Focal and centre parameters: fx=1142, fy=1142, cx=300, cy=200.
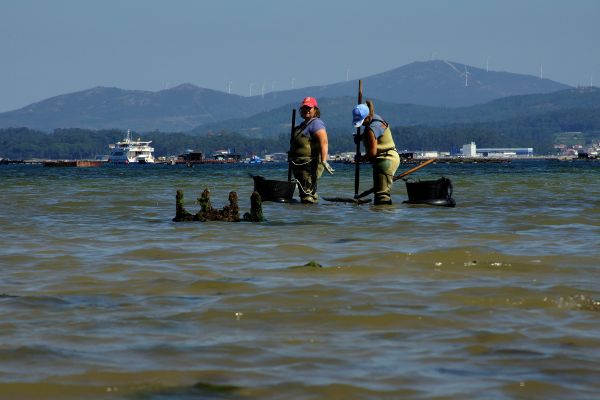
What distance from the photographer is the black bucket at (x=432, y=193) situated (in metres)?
23.5

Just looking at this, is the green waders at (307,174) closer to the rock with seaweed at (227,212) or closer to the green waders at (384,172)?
the green waders at (384,172)

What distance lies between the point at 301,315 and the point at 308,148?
1438cm

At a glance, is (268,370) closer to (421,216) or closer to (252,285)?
(252,285)

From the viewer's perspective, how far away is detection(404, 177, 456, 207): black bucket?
23516 millimetres

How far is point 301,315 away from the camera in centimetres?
898

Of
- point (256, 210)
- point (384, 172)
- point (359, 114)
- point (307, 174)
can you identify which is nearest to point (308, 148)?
point (307, 174)

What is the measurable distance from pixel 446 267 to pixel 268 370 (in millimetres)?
5344

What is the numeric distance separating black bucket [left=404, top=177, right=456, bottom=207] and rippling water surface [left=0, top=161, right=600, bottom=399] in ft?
21.8

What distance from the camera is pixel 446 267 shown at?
12.1m

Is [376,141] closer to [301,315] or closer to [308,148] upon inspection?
[308,148]

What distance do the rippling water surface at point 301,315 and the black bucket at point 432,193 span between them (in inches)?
261

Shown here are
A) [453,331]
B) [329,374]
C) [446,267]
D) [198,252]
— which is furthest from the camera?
[198,252]

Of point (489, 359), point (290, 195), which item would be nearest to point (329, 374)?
point (489, 359)

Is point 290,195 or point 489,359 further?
point 290,195
